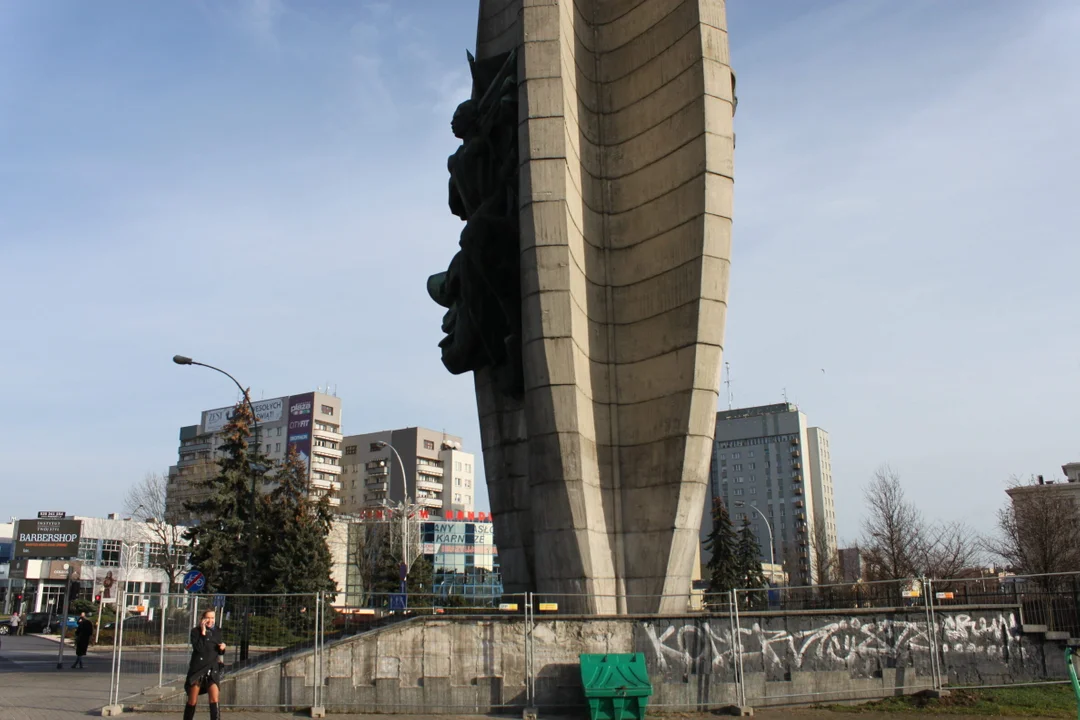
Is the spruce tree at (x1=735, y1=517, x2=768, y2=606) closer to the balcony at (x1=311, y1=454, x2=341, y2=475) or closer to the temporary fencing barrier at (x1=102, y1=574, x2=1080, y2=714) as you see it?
the temporary fencing barrier at (x1=102, y1=574, x2=1080, y2=714)

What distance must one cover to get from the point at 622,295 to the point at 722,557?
124 ft

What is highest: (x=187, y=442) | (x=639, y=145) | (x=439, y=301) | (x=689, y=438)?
(x=187, y=442)

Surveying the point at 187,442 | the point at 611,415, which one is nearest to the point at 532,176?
the point at 611,415

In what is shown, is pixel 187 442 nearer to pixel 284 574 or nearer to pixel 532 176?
pixel 284 574

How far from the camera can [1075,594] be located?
16969mm

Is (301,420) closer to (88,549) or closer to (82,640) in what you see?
(88,549)

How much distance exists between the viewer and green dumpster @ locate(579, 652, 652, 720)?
45.4ft

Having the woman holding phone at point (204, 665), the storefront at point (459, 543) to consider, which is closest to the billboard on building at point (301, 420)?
the storefront at point (459, 543)

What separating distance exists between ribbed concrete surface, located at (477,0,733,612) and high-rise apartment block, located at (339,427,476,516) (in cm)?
10459

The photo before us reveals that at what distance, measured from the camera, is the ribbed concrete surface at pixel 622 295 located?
703 inches

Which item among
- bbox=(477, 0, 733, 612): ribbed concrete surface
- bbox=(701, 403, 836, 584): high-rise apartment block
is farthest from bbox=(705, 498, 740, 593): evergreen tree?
bbox=(701, 403, 836, 584): high-rise apartment block

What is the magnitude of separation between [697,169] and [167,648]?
567 inches

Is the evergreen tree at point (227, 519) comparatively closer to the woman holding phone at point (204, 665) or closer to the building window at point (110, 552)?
the woman holding phone at point (204, 665)

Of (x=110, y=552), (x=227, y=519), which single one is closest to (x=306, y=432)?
(x=110, y=552)
